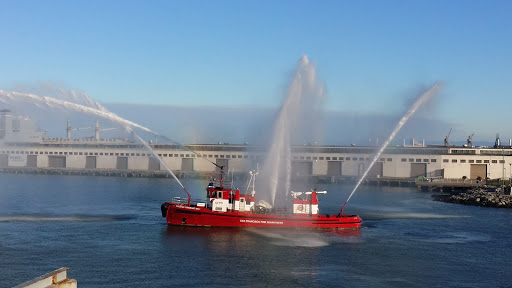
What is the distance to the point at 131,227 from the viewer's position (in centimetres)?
3841

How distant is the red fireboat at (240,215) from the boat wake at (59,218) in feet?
16.3

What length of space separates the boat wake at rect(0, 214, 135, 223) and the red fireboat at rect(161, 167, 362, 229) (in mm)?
4962

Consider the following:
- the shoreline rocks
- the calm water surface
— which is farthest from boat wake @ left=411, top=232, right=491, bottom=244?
the shoreline rocks

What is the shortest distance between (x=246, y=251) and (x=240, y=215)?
297 inches

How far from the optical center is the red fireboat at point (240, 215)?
128 ft

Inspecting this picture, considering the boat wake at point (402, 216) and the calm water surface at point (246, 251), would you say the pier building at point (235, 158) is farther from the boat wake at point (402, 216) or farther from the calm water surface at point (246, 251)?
the calm water surface at point (246, 251)

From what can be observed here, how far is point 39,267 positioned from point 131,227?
1245cm

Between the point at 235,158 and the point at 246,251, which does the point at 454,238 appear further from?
the point at 235,158

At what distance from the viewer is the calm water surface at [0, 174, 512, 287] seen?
25.4 metres

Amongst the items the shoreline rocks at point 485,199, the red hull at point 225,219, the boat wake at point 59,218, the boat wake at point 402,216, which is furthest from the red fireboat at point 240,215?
the shoreline rocks at point 485,199

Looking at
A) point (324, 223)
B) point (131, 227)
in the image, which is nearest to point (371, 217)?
point (324, 223)

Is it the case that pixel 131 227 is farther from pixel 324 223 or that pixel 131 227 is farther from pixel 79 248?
pixel 324 223

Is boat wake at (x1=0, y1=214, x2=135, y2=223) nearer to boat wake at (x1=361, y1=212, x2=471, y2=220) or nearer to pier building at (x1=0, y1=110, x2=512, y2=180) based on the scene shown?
boat wake at (x1=361, y1=212, x2=471, y2=220)

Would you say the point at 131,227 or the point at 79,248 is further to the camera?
the point at 131,227
